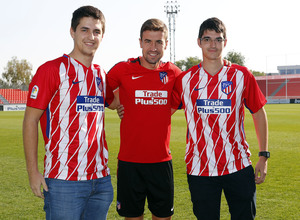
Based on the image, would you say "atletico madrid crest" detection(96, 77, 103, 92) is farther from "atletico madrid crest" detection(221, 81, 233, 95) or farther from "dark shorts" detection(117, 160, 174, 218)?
"atletico madrid crest" detection(221, 81, 233, 95)

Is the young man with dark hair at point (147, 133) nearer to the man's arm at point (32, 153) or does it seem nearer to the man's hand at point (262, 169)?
the man's hand at point (262, 169)

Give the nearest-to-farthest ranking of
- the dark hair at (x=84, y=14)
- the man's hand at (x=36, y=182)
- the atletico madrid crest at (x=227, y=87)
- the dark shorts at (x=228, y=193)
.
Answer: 1. the man's hand at (x=36, y=182)
2. the dark hair at (x=84, y=14)
3. the dark shorts at (x=228, y=193)
4. the atletico madrid crest at (x=227, y=87)

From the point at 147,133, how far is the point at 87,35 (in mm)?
1052

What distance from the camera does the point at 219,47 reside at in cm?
283

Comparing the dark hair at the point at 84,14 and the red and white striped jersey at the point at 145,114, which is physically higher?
the dark hair at the point at 84,14

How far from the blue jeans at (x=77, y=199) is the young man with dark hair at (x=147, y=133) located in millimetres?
579

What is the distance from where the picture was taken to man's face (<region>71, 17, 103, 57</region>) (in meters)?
2.53

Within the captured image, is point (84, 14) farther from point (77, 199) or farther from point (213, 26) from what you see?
point (77, 199)

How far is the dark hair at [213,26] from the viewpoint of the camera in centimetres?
281

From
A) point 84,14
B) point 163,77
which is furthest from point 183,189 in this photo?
point 84,14

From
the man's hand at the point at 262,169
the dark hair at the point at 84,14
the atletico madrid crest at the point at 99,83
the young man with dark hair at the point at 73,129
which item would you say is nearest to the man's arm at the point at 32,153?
the young man with dark hair at the point at 73,129

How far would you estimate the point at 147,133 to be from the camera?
307 cm

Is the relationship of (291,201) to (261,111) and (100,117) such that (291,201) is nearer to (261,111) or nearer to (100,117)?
(261,111)

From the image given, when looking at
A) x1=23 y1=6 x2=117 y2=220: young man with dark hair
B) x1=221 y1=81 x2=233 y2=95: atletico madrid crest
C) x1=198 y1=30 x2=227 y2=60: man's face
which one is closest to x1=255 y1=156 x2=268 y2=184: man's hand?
x1=221 y1=81 x2=233 y2=95: atletico madrid crest
